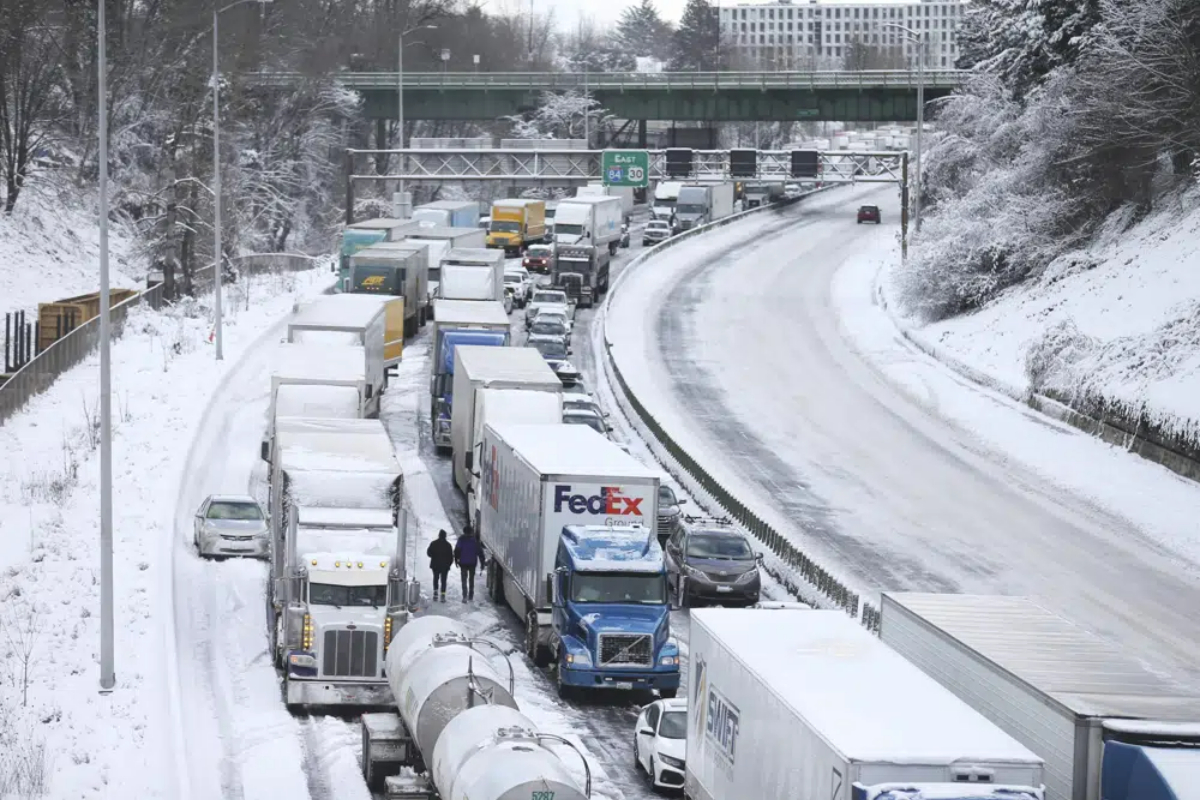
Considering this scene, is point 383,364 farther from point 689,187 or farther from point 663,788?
point 689,187

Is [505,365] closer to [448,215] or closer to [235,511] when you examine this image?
[235,511]

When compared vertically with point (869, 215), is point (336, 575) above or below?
below

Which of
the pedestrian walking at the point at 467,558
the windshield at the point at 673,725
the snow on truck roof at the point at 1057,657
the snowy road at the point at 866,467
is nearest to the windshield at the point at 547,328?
the snowy road at the point at 866,467

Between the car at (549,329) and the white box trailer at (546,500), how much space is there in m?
28.4

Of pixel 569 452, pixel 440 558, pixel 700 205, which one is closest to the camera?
pixel 569 452

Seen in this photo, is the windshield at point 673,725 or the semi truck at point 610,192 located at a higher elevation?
the semi truck at point 610,192

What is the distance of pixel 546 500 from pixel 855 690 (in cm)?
1286

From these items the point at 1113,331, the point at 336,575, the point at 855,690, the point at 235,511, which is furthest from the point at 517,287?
the point at 855,690

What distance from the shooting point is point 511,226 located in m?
89.4

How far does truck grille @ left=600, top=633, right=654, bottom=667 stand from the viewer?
26.8m

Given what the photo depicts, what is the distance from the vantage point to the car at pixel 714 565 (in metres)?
32.8

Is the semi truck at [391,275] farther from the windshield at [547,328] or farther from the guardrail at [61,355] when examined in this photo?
the guardrail at [61,355]

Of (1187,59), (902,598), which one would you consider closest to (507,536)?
(902,598)

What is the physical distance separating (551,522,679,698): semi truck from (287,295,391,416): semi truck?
16.3 metres
